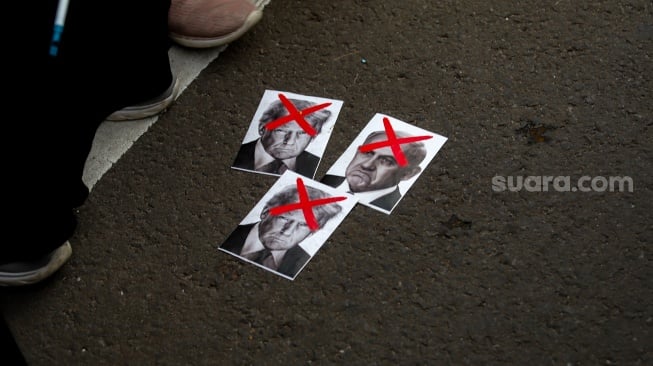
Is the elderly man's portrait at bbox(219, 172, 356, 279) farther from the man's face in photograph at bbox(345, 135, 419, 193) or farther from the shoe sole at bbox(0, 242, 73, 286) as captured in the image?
the shoe sole at bbox(0, 242, 73, 286)

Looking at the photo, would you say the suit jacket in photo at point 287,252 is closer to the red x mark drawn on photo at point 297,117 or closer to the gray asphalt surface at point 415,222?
the gray asphalt surface at point 415,222

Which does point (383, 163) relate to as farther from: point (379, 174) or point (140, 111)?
point (140, 111)

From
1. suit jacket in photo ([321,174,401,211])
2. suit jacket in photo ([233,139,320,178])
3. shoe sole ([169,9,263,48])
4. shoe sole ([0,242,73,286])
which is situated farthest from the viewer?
shoe sole ([169,9,263,48])

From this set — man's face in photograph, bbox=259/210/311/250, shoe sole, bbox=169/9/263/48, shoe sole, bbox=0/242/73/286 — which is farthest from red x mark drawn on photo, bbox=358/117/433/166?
shoe sole, bbox=0/242/73/286

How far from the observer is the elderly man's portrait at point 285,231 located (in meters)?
2.07

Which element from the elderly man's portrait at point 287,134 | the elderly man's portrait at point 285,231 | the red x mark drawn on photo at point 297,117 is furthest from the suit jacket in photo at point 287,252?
the red x mark drawn on photo at point 297,117

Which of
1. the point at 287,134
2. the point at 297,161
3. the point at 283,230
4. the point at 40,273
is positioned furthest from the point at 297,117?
the point at 40,273

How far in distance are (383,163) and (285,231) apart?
1.18 feet

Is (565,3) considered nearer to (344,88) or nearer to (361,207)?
(344,88)

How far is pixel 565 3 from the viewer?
2621mm

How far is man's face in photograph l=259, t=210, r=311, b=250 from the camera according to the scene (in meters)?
2.10

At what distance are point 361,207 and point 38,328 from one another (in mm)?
916

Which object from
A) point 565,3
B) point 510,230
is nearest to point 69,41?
point 510,230

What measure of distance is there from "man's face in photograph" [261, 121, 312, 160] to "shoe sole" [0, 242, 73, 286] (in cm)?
65
